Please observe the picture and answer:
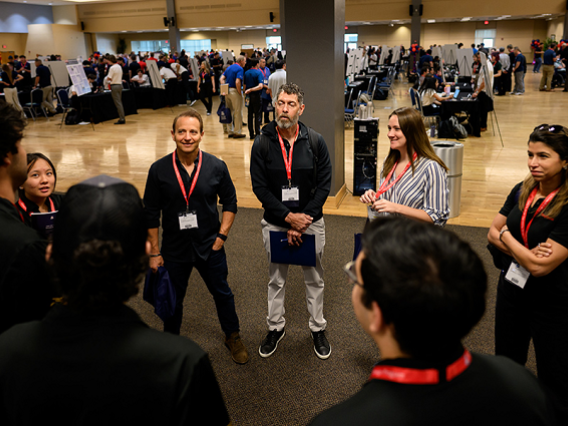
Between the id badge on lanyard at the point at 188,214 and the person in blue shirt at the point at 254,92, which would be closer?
the id badge on lanyard at the point at 188,214

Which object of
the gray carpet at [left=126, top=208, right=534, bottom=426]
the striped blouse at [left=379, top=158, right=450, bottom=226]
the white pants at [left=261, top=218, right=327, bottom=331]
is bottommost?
the gray carpet at [left=126, top=208, right=534, bottom=426]

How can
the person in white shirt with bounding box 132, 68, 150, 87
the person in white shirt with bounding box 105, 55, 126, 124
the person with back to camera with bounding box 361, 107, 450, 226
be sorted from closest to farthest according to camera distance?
the person with back to camera with bounding box 361, 107, 450, 226, the person in white shirt with bounding box 105, 55, 126, 124, the person in white shirt with bounding box 132, 68, 150, 87

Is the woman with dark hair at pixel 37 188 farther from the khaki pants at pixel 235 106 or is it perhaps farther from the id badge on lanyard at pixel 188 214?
the khaki pants at pixel 235 106

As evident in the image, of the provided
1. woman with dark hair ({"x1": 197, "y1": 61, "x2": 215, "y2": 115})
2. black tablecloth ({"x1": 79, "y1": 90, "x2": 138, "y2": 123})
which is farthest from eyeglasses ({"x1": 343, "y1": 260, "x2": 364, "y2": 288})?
woman with dark hair ({"x1": 197, "y1": 61, "x2": 215, "y2": 115})

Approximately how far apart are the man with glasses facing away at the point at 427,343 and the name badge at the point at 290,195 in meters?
1.90

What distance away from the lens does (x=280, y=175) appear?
2.71 metres

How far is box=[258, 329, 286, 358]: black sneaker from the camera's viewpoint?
2861mm

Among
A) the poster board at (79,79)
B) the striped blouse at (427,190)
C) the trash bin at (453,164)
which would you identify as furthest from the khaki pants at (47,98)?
the striped blouse at (427,190)

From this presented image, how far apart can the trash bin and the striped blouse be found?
8.77ft

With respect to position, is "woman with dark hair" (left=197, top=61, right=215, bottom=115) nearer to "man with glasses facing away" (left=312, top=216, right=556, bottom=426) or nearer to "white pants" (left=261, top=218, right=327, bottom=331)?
"white pants" (left=261, top=218, right=327, bottom=331)

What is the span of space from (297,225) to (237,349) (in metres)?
0.88

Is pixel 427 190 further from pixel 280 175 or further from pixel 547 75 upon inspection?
pixel 547 75

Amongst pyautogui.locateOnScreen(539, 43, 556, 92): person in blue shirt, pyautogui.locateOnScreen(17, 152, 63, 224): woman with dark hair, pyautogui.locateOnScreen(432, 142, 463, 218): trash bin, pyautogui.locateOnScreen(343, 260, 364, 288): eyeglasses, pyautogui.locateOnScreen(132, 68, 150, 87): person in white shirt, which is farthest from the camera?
pyautogui.locateOnScreen(539, 43, 556, 92): person in blue shirt

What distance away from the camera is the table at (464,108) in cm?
894
